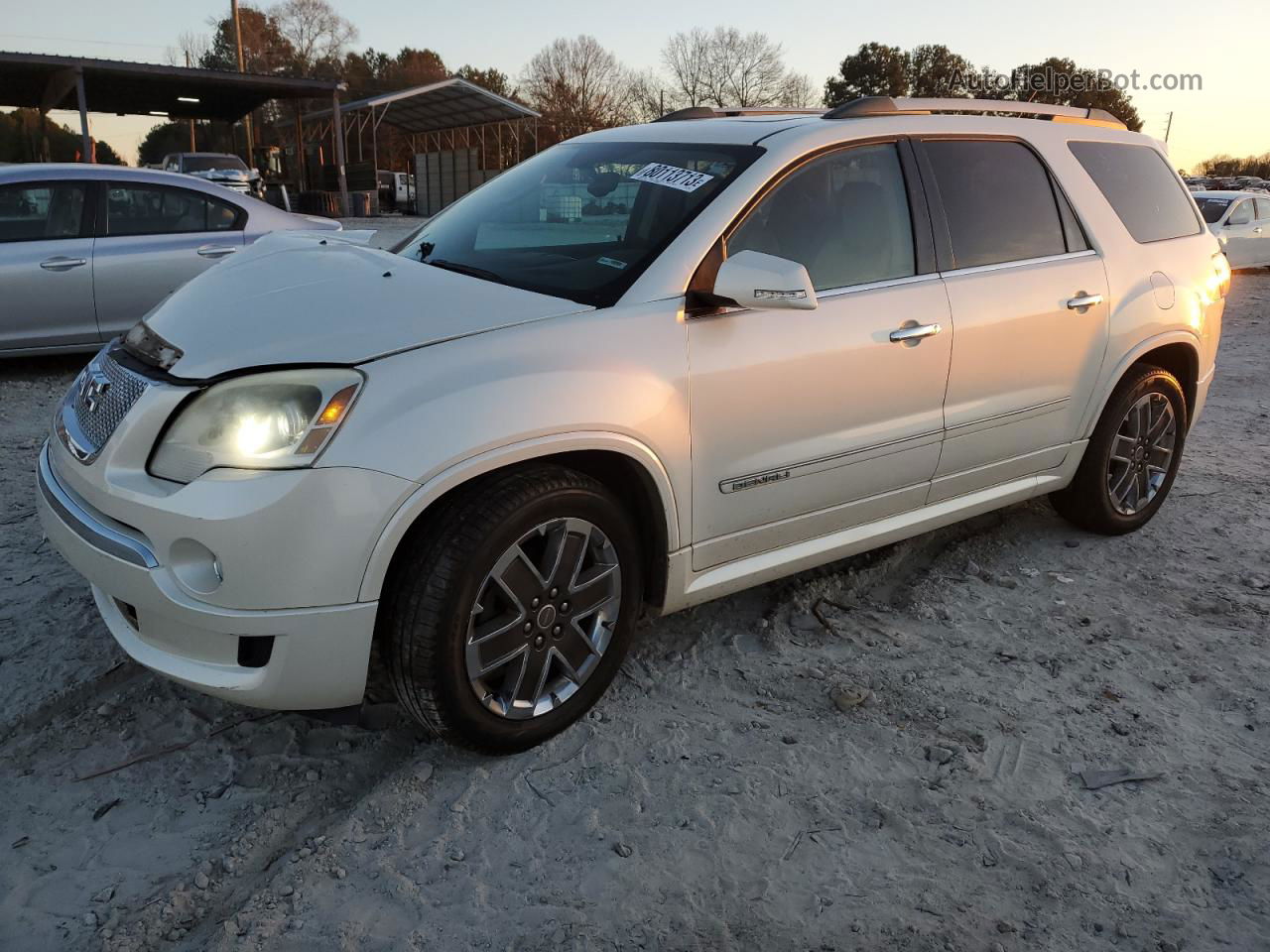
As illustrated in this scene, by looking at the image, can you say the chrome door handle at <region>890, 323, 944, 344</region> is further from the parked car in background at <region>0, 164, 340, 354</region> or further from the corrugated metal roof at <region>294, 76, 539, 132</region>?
the corrugated metal roof at <region>294, 76, 539, 132</region>

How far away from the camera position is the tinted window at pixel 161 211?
281 inches

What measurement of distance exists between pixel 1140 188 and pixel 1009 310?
133 centimetres

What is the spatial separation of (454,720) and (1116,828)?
1.73 meters

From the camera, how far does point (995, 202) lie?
3855 millimetres

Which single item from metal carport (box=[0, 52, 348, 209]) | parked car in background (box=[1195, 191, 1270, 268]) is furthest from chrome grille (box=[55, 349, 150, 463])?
metal carport (box=[0, 52, 348, 209])

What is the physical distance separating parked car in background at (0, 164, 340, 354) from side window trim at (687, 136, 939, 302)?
5.05 metres

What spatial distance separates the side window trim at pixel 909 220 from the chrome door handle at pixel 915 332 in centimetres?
17

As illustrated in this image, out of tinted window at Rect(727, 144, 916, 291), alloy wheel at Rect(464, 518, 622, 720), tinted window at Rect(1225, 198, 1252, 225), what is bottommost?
alloy wheel at Rect(464, 518, 622, 720)

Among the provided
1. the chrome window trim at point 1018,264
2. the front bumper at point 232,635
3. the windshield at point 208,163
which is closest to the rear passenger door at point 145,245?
the front bumper at point 232,635

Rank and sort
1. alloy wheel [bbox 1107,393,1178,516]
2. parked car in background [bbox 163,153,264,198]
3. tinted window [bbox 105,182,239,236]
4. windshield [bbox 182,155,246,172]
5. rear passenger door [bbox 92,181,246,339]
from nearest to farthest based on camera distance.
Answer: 1. alloy wheel [bbox 1107,393,1178,516]
2. rear passenger door [bbox 92,181,246,339]
3. tinted window [bbox 105,182,239,236]
4. parked car in background [bbox 163,153,264,198]
5. windshield [bbox 182,155,246,172]

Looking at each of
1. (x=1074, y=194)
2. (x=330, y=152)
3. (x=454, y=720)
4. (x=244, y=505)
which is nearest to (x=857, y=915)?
(x=454, y=720)

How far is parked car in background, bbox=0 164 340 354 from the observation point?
6.78 metres

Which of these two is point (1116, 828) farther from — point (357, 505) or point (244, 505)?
point (244, 505)

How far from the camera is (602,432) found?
2742mm
